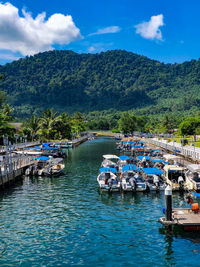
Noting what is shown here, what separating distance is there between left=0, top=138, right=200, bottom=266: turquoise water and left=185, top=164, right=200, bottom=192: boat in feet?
8.88

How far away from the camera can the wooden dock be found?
80.1 feet

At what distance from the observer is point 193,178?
40562 millimetres

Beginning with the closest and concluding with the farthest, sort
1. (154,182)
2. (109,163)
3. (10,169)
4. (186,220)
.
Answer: (186,220) → (154,182) → (10,169) → (109,163)

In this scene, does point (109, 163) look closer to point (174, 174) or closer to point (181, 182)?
point (174, 174)

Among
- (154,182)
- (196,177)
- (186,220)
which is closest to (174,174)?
(196,177)

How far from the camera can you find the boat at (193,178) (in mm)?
38309

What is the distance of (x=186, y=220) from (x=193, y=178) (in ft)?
54.9

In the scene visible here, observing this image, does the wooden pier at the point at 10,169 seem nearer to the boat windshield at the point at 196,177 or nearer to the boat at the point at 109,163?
the boat at the point at 109,163

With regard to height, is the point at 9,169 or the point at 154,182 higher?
the point at 9,169

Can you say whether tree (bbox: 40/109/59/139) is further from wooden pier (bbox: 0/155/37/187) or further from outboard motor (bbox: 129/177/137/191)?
outboard motor (bbox: 129/177/137/191)

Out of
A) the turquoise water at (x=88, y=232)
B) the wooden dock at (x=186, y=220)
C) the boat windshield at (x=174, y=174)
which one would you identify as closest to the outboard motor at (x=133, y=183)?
the turquoise water at (x=88, y=232)

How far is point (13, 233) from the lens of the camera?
25.5 metres

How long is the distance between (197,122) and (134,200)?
353 ft

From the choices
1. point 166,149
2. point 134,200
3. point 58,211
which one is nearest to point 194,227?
point 134,200
